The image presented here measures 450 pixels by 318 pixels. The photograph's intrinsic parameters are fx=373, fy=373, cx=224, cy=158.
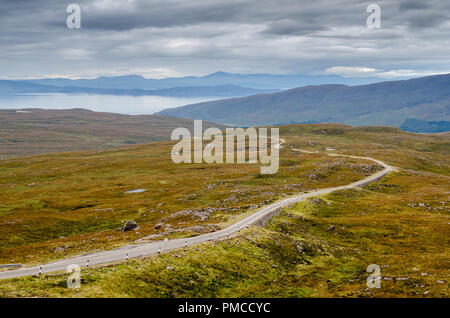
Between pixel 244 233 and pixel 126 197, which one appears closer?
pixel 244 233

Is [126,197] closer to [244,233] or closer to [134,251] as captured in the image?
[244,233]

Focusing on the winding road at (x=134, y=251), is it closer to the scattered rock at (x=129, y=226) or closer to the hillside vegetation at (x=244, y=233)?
the hillside vegetation at (x=244, y=233)

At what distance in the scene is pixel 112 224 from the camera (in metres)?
91.6

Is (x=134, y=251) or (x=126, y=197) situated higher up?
(x=134, y=251)

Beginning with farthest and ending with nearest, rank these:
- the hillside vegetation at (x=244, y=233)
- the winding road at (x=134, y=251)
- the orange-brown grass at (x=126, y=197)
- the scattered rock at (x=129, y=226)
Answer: the scattered rock at (x=129, y=226) < the orange-brown grass at (x=126, y=197) < the winding road at (x=134, y=251) < the hillside vegetation at (x=244, y=233)

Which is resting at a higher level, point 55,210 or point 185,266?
point 185,266

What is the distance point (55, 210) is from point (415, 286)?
321 feet

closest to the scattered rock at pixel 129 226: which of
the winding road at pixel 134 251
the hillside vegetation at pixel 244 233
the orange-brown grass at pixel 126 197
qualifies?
the hillside vegetation at pixel 244 233

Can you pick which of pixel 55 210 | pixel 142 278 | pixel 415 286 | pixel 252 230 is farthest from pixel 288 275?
pixel 55 210

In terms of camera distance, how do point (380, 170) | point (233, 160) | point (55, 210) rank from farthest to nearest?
point (233, 160), point (380, 170), point (55, 210)

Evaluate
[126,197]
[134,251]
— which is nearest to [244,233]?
[134,251]

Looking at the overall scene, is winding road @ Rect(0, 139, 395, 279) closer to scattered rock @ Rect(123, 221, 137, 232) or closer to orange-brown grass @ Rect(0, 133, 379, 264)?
orange-brown grass @ Rect(0, 133, 379, 264)

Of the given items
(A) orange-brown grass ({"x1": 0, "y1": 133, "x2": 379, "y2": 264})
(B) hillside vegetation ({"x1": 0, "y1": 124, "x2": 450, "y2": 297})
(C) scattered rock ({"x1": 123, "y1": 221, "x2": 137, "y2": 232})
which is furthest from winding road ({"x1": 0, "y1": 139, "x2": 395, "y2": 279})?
(C) scattered rock ({"x1": 123, "y1": 221, "x2": 137, "y2": 232})
